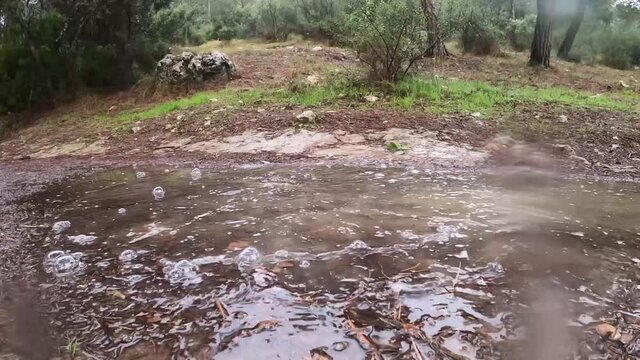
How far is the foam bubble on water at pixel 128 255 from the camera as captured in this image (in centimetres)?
289

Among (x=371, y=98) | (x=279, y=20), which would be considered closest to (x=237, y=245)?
(x=371, y=98)

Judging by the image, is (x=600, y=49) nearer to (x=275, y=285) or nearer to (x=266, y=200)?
(x=266, y=200)

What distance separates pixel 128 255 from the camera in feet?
9.64

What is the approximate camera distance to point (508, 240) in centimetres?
304

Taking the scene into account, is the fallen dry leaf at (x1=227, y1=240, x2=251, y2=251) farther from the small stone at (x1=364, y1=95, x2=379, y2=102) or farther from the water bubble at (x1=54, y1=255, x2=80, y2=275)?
the small stone at (x1=364, y1=95, x2=379, y2=102)

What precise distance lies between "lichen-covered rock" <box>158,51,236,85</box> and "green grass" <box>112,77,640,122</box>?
2.86 feet

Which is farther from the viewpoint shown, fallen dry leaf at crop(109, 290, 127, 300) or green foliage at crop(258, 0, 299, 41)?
green foliage at crop(258, 0, 299, 41)

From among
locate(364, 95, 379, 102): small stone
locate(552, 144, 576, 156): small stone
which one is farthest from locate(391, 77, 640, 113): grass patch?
locate(552, 144, 576, 156): small stone

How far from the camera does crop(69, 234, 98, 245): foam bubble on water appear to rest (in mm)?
3215

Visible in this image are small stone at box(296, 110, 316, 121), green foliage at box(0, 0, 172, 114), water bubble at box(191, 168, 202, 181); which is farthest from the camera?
green foliage at box(0, 0, 172, 114)

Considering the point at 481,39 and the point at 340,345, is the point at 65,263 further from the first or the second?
the point at 481,39

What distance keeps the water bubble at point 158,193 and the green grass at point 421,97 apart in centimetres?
321

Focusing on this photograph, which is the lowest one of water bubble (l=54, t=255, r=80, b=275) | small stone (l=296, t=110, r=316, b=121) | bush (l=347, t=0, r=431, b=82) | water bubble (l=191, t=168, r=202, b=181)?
water bubble (l=191, t=168, r=202, b=181)

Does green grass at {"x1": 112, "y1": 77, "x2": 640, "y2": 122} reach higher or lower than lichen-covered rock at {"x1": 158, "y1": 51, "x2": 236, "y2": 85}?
lower
